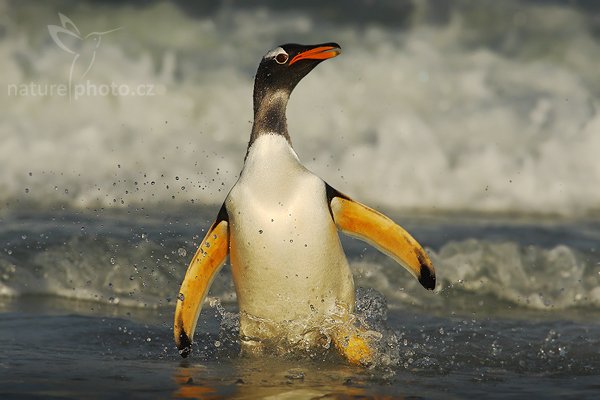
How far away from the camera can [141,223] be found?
794 centimetres

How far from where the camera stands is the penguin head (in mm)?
4266

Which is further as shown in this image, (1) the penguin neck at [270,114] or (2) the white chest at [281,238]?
(1) the penguin neck at [270,114]

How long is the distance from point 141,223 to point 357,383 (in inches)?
171

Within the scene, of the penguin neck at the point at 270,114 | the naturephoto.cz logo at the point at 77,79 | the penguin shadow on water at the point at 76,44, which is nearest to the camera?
the penguin neck at the point at 270,114

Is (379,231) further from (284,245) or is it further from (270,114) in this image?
(270,114)

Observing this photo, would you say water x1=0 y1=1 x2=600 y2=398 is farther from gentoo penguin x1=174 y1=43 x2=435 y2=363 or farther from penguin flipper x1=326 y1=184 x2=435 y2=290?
penguin flipper x1=326 y1=184 x2=435 y2=290

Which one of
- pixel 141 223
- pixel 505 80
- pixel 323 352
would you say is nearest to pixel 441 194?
pixel 141 223

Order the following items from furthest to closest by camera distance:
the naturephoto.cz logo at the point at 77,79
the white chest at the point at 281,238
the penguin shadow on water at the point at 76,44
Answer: the penguin shadow on water at the point at 76,44
the naturephoto.cz logo at the point at 77,79
the white chest at the point at 281,238

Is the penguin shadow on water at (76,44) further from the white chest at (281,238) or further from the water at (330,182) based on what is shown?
the white chest at (281,238)

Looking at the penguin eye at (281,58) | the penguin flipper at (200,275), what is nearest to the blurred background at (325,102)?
the penguin flipper at (200,275)

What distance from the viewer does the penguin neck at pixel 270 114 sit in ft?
13.9

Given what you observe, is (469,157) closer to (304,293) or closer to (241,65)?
(241,65)

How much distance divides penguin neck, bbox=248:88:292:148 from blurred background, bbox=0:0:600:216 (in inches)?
189

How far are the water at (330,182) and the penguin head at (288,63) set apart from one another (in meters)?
0.98
